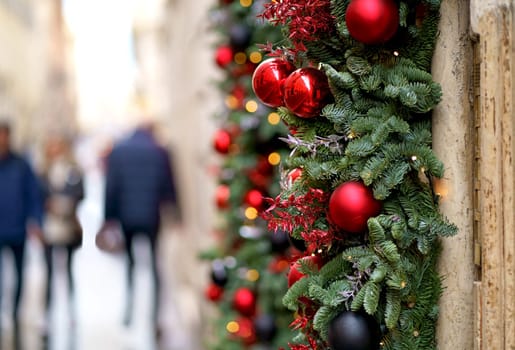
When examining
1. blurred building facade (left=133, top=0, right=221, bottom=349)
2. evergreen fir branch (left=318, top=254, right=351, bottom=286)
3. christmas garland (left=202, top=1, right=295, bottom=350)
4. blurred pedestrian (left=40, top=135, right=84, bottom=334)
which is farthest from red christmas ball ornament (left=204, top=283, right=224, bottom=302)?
blurred pedestrian (left=40, top=135, right=84, bottom=334)

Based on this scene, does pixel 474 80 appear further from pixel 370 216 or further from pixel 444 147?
pixel 370 216

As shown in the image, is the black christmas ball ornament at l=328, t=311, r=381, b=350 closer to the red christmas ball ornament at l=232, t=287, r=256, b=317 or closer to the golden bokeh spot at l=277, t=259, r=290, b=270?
the golden bokeh spot at l=277, t=259, r=290, b=270

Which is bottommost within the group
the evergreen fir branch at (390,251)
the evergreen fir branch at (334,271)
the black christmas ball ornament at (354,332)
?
the black christmas ball ornament at (354,332)

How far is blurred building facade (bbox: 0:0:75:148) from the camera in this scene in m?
23.4

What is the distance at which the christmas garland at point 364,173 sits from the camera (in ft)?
5.93

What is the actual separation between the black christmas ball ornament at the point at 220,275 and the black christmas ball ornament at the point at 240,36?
42.1 inches

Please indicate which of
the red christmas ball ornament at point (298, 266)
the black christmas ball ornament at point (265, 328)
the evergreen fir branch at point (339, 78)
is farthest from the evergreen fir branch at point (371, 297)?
the black christmas ball ornament at point (265, 328)

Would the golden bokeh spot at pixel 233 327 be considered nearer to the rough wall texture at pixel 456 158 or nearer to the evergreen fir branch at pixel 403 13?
the rough wall texture at pixel 456 158

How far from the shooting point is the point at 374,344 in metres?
1.83

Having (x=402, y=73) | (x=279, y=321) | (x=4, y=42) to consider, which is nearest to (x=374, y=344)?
(x=402, y=73)

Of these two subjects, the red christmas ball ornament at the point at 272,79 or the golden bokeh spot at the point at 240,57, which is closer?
the red christmas ball ornament at the point at 272,79

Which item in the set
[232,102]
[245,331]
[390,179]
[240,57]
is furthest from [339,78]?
[245,331]

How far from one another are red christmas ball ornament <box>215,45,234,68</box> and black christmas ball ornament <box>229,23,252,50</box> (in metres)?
0.06

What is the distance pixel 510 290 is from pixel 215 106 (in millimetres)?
4299
